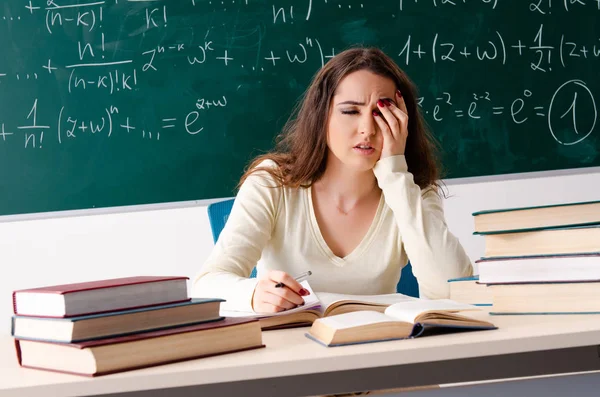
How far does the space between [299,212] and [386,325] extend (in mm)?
973

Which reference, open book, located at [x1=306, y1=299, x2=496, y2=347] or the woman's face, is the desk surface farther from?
the woman's face

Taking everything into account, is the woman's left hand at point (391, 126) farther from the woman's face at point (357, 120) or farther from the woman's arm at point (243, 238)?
the woman's arm at point (243, 238)

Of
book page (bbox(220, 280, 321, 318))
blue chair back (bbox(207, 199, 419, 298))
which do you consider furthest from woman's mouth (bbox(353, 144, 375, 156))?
book page (bbox(220, 280, 321, 318))

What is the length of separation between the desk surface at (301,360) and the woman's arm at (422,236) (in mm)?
728

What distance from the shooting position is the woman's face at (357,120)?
1863 millimetres

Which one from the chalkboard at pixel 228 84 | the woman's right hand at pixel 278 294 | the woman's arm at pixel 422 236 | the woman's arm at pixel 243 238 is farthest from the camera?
the chalkboard at pixel 228 84

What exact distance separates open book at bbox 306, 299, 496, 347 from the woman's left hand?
2.75 ft

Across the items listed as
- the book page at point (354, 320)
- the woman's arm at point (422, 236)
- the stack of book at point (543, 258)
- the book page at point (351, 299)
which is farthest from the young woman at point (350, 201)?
the book page at point (354, 320)

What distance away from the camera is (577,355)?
0.96 meters

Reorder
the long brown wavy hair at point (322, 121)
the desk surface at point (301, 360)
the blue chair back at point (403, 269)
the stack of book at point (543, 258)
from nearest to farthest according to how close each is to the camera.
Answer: the desk surface at point (301, 360) → the stack of book at point (543, 258) → the long brown wavy hair at point (322, 121) → the blue chair back at point (403, 269)

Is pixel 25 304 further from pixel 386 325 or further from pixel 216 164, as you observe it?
pixel 216 164

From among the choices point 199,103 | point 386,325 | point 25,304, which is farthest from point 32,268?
point 386,325

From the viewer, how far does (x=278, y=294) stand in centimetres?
123

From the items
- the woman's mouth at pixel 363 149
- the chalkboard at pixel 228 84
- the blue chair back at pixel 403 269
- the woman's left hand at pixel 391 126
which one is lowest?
the blue chair back at pixel 403 269
